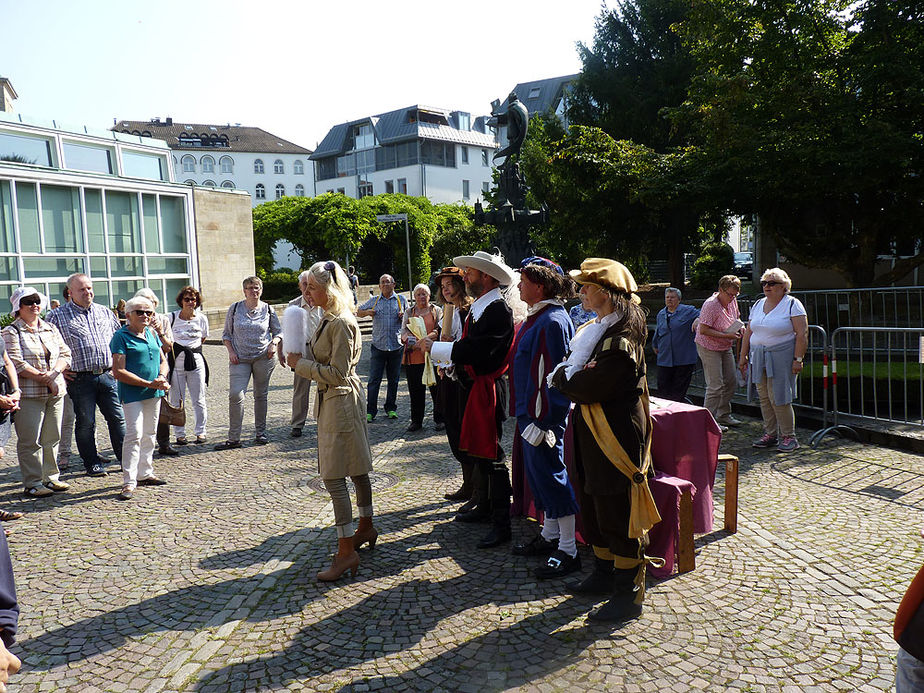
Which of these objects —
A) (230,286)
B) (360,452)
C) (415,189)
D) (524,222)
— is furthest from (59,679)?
(415,189)

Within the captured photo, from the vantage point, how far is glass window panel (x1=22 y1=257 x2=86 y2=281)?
796 inches

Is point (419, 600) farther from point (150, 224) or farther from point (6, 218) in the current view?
point (150, 224)

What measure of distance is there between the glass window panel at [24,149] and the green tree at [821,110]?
1801 centimetres

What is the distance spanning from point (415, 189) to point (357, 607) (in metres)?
71.8

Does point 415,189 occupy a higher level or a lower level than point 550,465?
higher

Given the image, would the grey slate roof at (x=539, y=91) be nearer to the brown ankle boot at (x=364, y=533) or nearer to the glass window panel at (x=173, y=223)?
the glass window panel at (x=173, y=223)

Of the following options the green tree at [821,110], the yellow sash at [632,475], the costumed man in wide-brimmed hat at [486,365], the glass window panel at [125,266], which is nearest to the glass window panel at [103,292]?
the glass window panel at [125,266]

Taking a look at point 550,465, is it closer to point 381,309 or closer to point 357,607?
point 357,607

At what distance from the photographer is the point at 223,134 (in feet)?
284

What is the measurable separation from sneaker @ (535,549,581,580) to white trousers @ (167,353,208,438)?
5.33 m

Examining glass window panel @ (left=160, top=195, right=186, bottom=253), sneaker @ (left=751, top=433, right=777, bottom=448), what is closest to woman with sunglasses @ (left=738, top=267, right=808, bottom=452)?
sneaker @ (left=751, top=433, right=777, bottom=448)

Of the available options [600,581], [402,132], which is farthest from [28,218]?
[402,132]

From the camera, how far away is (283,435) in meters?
9.10

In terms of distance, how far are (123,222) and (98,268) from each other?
1941 mm
